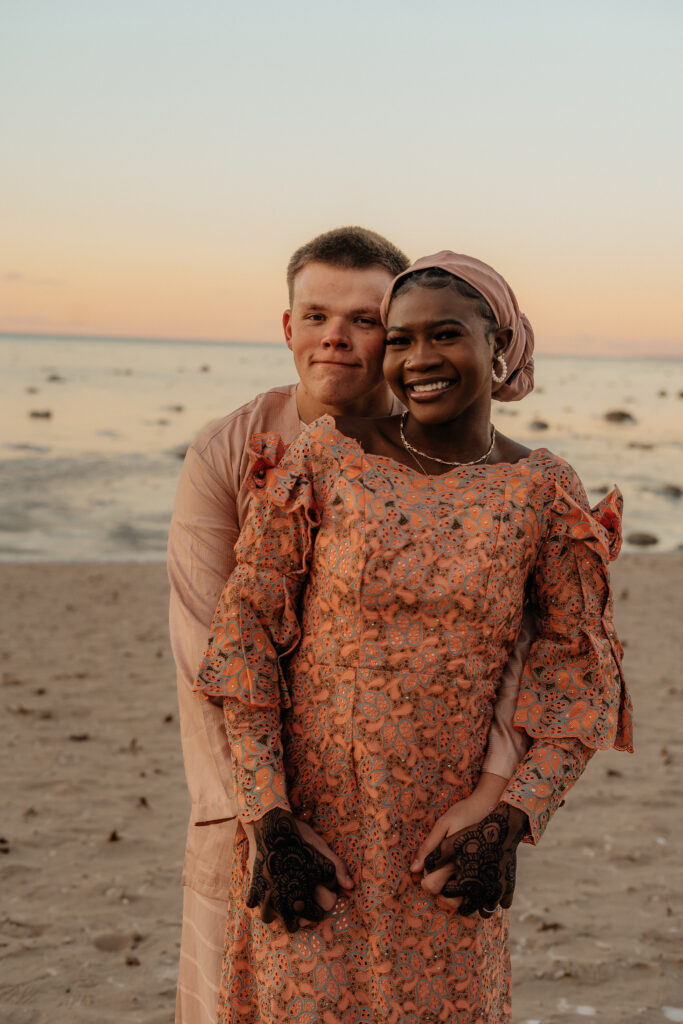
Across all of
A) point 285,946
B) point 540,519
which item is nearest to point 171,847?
point 285,946

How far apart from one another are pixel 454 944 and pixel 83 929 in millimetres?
3162

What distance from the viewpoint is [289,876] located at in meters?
2.19

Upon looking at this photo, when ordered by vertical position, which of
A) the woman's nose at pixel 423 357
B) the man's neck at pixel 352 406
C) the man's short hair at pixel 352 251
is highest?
the man's short hair at pixel 352 251

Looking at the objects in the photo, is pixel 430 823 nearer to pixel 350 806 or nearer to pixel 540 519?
pixel 350 806

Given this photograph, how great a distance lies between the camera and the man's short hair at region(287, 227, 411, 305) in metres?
2.80

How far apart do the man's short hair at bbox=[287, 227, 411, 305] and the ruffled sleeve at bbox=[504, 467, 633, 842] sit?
817 millimetres

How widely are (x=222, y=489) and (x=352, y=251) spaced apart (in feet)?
2.42

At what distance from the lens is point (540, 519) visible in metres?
2.39

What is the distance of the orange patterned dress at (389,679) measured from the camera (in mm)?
2266

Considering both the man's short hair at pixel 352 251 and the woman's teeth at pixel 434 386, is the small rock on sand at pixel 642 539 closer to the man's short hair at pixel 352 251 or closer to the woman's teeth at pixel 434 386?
the man's short hair at pixel 352 251

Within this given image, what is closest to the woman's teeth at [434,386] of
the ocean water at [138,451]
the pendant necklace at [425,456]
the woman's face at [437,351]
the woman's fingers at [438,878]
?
the woman's face at [437,351]

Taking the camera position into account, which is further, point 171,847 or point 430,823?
point 171,847

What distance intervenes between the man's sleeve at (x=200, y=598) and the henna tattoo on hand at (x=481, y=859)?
627 millimetres

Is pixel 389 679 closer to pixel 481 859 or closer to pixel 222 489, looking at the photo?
pixel 481 859
